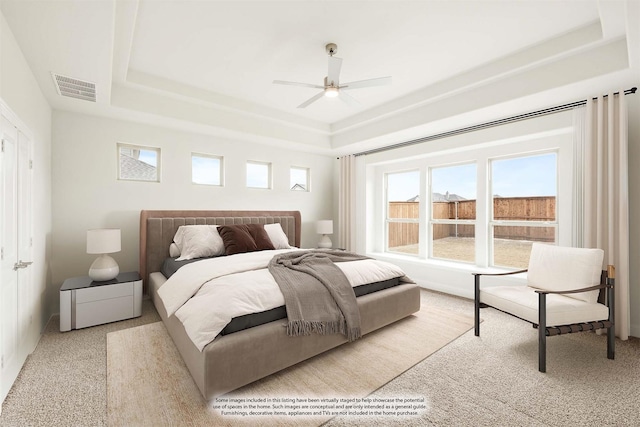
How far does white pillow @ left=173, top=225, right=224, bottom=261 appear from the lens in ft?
11.6

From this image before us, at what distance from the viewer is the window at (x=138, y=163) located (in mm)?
3779

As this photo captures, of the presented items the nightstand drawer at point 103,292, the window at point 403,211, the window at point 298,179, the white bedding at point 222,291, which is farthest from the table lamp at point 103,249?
the window at point 403,211

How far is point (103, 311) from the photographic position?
9.78 ft

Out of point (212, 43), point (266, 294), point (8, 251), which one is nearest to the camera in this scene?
A: point (8, 251)

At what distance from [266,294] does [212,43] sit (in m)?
2.31

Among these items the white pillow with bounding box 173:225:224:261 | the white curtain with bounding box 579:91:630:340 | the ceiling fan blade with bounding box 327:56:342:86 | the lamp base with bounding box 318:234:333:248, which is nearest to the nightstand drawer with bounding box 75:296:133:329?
the white pillow with bounding box 173:225:224:261

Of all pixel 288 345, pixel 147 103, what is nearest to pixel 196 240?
pixel 147 103

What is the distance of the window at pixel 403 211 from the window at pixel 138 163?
3826 millimetres

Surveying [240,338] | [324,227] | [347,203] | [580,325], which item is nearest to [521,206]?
[580,325]

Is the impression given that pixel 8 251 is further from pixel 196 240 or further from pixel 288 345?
pixel 288 345

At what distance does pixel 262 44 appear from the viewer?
8.79ft

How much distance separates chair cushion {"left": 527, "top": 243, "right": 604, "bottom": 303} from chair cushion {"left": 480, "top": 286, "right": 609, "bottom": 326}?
12 cm

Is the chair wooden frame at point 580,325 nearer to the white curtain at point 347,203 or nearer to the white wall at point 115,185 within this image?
the white curtain at point 347,203

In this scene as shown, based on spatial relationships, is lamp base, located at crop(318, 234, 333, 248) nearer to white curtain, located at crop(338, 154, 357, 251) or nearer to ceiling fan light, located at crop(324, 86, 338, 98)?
white curtain, located at crop(338, 154, 357, 251)
